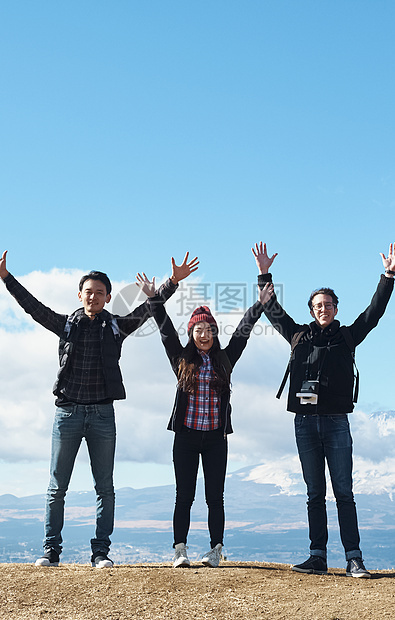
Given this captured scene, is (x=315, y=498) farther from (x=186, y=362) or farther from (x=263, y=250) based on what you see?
(x=263, y=250)

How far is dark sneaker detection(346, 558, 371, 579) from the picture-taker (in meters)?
8.06

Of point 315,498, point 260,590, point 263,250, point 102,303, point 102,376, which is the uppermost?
point 263,250

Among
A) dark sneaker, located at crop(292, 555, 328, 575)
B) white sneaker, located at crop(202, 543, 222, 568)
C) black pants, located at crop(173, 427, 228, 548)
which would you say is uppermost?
black pants, located at crop(173, 427, 228, 548)

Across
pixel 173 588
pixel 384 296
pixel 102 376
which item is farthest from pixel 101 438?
pixel 384 296

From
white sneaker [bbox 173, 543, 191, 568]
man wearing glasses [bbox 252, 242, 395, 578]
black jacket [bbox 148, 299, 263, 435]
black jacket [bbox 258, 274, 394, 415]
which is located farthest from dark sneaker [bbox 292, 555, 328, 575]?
black jacket [bbox 148, 299, 263, 435]

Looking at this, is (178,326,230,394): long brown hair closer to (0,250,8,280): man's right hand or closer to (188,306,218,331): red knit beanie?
(188,306,218,331): red knit beanie

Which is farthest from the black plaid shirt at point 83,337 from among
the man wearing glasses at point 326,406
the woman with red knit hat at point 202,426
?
the man wearing glasses at point 326,406

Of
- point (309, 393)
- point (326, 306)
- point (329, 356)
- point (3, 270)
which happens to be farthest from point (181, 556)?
point (3, 270)

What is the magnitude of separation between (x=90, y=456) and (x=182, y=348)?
6.03 ft

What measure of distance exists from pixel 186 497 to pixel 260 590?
140cm

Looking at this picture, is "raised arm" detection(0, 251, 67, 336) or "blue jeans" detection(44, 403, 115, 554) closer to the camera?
"blue jeans" detection(44, 403, 115, 554)

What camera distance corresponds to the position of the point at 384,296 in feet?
28.7

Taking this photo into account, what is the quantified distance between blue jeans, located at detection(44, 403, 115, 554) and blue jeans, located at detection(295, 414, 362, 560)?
2.50 meters

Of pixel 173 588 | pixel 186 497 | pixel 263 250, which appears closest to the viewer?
pixel 173 588
